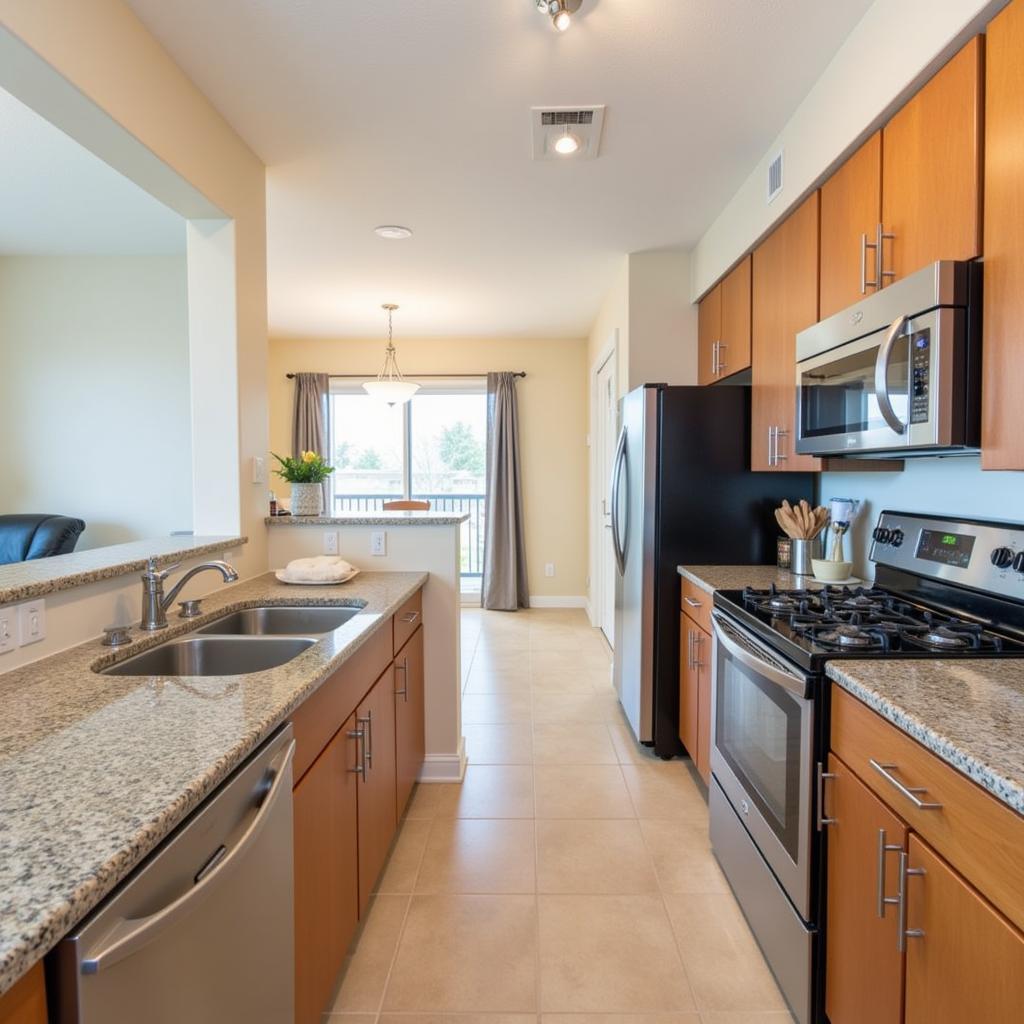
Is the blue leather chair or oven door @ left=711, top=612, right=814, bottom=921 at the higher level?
the blue leather chair

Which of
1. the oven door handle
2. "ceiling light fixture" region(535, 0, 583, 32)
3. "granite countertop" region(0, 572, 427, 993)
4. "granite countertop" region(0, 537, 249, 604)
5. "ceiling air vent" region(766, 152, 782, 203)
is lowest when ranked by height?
the oven door handle

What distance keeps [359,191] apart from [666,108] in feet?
4.59

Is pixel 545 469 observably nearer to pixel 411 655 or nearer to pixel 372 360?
pixel 372 360

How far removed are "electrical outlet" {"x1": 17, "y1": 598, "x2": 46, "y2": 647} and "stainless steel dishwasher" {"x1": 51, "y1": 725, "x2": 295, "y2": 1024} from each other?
651 mm

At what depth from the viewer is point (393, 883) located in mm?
1975

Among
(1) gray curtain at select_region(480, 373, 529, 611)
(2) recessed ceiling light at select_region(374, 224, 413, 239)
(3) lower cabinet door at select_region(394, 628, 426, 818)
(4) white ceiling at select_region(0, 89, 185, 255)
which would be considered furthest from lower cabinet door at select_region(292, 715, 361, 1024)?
(1) gray curtain at select_region(480, 373, 529, 611)

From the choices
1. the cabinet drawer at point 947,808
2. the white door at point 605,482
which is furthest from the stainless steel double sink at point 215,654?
the white door at point 605,482

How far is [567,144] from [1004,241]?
1.63 metres

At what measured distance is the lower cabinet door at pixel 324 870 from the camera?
1.22m

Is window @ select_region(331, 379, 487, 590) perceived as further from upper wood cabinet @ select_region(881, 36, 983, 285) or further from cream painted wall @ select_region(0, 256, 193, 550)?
upper wood cabinet @ select_region(881, 36, 983, 285)

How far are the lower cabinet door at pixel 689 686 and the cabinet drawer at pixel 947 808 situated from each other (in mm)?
1246

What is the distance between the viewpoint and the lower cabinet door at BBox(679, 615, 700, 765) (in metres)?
2.51

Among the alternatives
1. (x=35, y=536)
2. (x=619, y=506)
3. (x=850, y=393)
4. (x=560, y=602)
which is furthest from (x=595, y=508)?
(x=35, y=536)

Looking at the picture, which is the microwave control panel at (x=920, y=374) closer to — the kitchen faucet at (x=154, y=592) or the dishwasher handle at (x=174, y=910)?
the dishwasher handle at (x=174, y=910)
